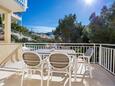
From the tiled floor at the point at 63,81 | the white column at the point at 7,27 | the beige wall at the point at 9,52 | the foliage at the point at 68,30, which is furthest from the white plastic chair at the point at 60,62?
the foliage at the point at 68,30

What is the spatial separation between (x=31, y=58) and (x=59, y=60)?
0.65m

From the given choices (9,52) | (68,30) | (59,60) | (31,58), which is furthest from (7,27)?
(68,30)

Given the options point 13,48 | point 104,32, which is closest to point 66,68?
point 13,48

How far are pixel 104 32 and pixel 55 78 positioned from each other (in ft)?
23.8

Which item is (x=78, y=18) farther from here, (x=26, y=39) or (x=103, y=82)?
(x=103, y=82)

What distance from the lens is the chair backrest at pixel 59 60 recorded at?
3.22 m

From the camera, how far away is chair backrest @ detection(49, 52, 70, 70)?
3.22m

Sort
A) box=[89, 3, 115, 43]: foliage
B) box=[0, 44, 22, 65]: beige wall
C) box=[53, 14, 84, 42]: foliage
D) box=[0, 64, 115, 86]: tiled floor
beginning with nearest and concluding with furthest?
box=[0, 64, 115, 86]: tiled floor
box=[0, 44, 22, 65]: beige wall
box=[89, 3, 115, 43]: foliage
box=[53, 14, 84, 42]: foliage

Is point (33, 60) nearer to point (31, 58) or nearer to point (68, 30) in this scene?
point (31, 58)

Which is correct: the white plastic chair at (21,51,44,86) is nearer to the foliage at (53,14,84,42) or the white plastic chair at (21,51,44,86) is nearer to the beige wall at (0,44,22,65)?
the beige wall at (0,44,22,65)

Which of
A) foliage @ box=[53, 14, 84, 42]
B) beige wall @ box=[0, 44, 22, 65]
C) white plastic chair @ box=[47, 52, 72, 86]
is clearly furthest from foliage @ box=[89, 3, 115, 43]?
white plastic chair @ box=[47, 52, 72, 86]

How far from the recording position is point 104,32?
10609 mm

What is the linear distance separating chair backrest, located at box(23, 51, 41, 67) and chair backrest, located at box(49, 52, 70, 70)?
1.08ft

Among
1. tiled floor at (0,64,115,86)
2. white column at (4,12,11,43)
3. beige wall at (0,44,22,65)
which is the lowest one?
tiled floor at (0,64,115,86)
